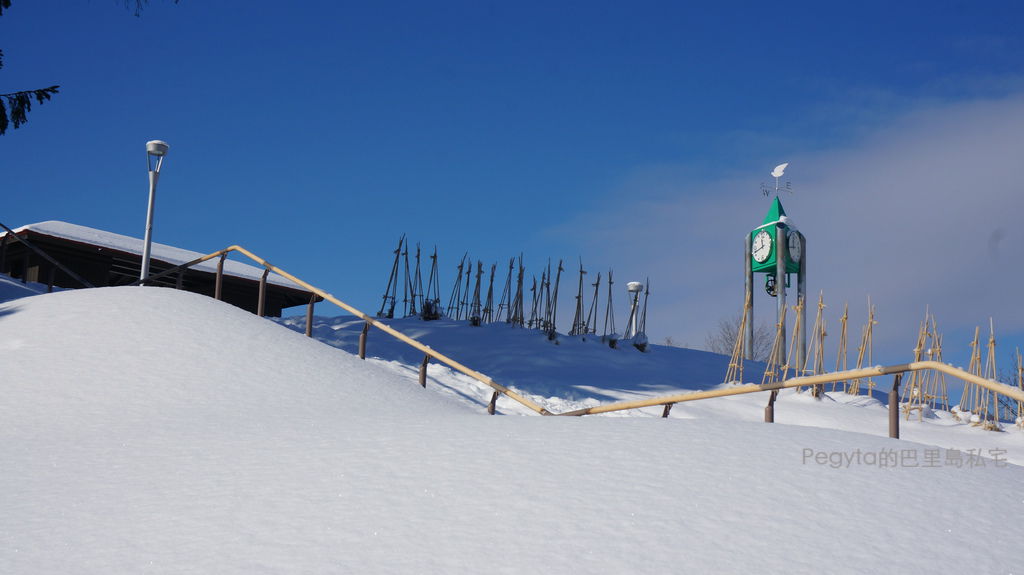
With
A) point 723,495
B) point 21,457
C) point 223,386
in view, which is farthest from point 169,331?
point 723,495

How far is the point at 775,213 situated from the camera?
1070 inches

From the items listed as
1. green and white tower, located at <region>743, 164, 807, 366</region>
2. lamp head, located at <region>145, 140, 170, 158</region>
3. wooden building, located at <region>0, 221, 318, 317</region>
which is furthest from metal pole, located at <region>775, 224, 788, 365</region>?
lamp head, located at <region>145, 140, 170, 158</region>

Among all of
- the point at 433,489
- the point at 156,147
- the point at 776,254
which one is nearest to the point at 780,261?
the point at 776,254

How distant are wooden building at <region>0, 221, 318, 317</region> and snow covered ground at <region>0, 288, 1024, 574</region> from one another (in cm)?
1399

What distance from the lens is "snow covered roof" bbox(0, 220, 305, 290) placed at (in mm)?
21531

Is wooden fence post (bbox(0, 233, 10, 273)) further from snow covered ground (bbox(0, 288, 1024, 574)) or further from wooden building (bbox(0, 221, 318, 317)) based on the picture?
snow covered ground (bbox(0, 288, 1024, 574))

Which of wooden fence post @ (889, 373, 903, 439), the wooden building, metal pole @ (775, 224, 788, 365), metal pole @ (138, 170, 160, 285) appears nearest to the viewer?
wooden fence post @ (889, 373, 903, 439)

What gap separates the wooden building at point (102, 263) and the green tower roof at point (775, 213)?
15018 millimetres

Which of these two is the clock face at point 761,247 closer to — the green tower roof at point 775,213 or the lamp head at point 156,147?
the green tower roof at point 775,213

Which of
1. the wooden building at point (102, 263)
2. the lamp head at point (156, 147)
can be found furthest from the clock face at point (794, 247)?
the lamp head at point (156, 147)

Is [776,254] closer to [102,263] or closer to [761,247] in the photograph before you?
[761,247]

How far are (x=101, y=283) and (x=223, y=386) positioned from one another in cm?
1745

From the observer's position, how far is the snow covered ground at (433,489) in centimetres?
361

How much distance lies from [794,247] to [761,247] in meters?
1.03
